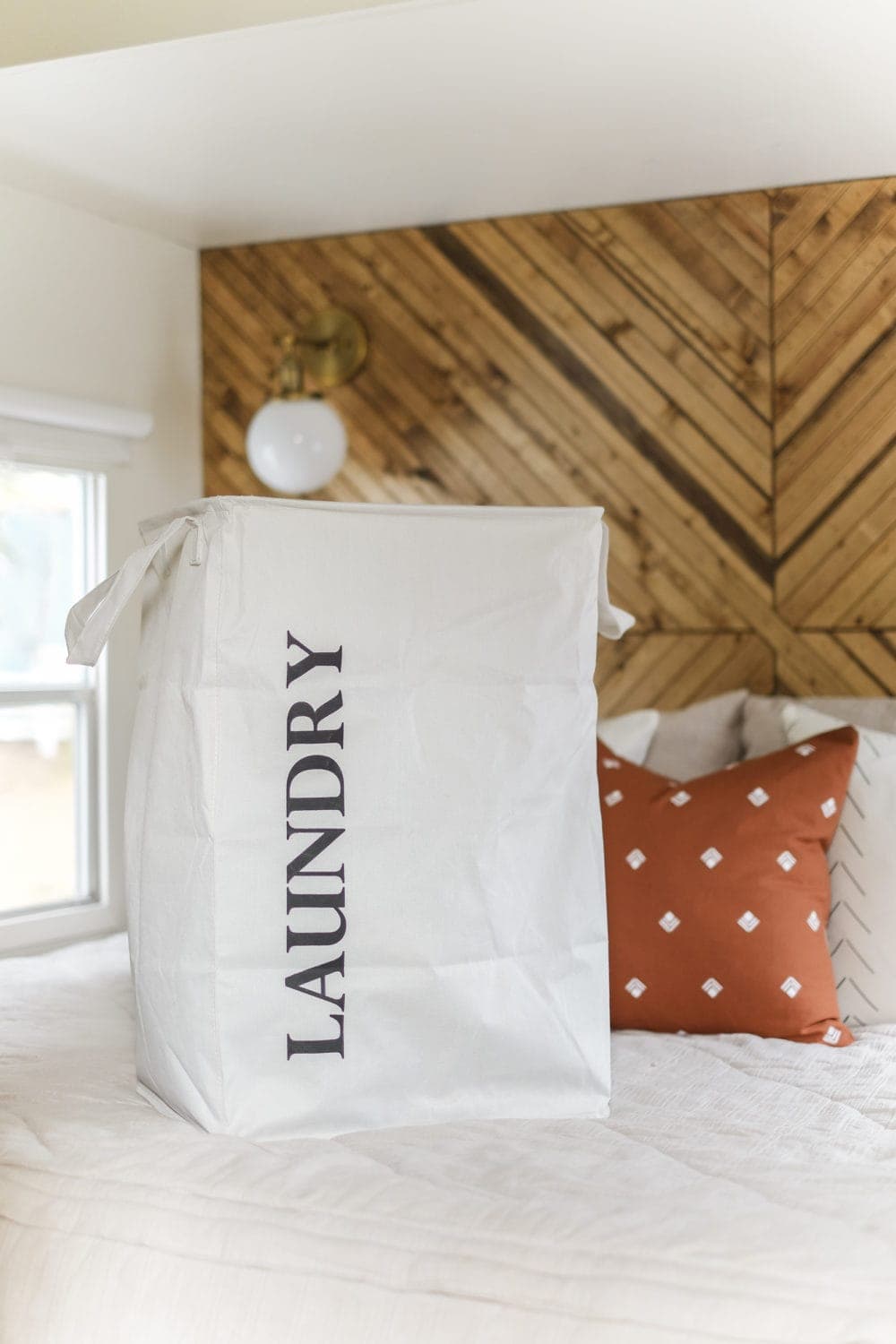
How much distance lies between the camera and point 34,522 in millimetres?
3158

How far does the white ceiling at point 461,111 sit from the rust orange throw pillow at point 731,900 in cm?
115

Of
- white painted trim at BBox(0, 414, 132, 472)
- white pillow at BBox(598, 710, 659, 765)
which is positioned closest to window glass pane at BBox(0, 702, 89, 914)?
white painted trim at BBox(0, 414, 132, 472)

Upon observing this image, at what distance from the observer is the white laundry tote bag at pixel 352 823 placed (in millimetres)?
1558

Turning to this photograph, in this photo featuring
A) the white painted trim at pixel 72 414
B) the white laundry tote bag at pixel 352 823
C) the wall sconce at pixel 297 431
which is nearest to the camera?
the white laundry tote bag at pixel 352 823

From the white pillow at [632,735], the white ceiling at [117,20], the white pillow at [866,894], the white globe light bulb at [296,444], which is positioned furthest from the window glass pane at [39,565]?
the white pillow at [866,894]

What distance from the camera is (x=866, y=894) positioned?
2.19 metres

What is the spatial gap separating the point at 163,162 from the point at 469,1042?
6.58 ft

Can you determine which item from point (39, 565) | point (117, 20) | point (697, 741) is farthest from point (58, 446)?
point (697, 741)

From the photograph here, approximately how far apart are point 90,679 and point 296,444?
74 cm

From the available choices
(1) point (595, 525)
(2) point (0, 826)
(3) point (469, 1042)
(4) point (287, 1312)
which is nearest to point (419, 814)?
(3) point (469, 1042)

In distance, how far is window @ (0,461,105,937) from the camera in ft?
10.2

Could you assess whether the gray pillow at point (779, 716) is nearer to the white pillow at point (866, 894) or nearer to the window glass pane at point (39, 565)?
the white pillow at point (866, 894)

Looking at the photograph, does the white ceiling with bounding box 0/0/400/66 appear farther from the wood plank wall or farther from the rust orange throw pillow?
the rust orange throw pillow

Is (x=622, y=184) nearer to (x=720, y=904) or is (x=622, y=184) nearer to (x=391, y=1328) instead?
(x=720, y=904)
